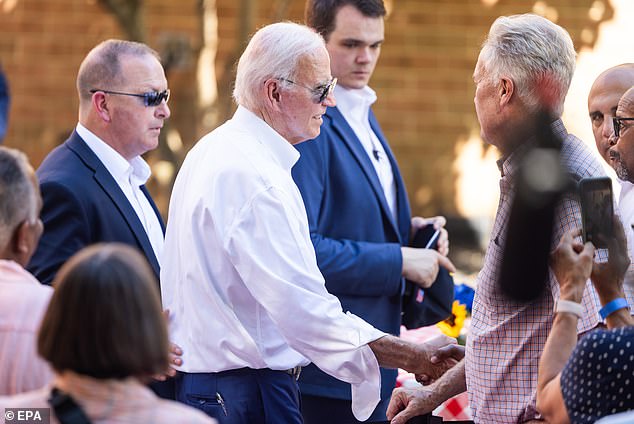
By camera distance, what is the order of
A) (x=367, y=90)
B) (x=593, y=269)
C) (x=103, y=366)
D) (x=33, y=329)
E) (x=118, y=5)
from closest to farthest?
(x=103, y=366), (x=33, y=329), (x=593, y=269), (x=367, y=90), (x=118, y=5)

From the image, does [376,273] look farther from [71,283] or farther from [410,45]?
[410,45]

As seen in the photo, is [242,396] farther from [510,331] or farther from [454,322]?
[454,322]

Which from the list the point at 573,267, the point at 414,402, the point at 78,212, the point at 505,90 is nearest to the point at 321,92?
the point at 505,90

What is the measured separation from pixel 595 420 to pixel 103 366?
4.24 feet

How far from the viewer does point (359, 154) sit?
4.71 m

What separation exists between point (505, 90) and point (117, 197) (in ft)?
5.24

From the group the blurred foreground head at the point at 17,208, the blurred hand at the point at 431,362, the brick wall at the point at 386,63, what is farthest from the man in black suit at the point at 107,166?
the brick wall at the point at 386,63

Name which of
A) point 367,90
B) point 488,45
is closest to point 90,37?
point 367,90

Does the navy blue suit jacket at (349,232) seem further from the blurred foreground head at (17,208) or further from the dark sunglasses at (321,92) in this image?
the blurred foreground head at (17,208)

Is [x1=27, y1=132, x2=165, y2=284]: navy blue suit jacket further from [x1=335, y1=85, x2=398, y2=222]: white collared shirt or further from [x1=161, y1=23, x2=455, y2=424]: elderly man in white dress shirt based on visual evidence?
[x1=335, y1=85, x2=398, y2=222]: white collared shirt

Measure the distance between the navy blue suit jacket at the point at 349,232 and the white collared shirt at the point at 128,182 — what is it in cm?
63

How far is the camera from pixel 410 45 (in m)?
10.7

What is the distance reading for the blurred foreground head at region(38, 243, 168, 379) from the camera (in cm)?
233

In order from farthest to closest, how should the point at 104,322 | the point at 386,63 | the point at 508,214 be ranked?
the point at 386,63 → the point at 508,214 → the point at 104,322
